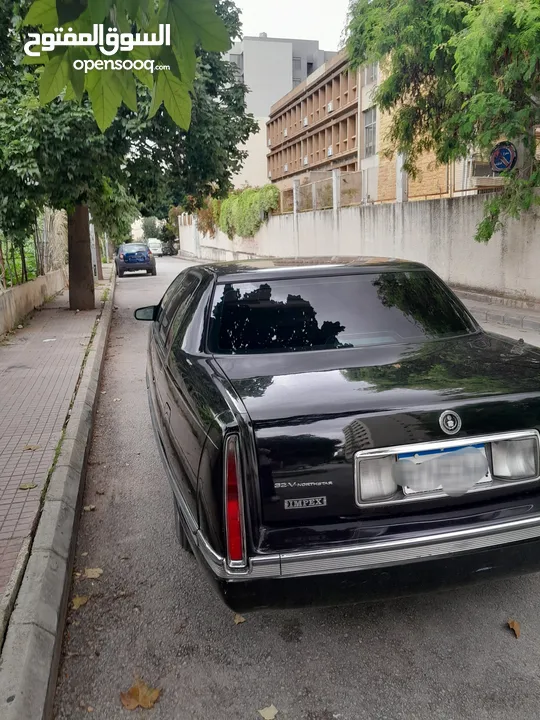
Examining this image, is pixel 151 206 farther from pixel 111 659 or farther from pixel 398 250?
pixel 111 659

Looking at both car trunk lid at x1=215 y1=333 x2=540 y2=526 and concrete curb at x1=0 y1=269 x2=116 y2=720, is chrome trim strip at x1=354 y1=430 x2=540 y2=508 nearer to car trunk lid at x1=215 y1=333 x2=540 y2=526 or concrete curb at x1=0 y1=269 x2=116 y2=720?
car trunk lid at x1=215 y1=333 x2=540 y2=526

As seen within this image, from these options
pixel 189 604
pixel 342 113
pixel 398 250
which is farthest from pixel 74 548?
pixel 342 113

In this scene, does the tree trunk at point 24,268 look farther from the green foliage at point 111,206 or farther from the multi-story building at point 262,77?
the multi-story building at point 262,77

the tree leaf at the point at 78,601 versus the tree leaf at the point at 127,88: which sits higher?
the tree leaf at the point at 127,88

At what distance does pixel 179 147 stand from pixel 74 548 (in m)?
10.6

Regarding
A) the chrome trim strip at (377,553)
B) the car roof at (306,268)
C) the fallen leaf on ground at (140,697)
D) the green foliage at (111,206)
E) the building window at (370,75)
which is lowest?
the fallen leaf on ground at (140,697)

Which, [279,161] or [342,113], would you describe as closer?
[342,113]

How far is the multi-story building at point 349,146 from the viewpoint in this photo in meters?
15.9

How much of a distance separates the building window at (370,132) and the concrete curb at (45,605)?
28174 millimetres

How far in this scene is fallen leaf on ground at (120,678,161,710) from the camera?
2.42 metres

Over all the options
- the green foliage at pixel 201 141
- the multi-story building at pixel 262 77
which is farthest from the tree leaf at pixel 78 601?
the multi-story building at pixel 262 77

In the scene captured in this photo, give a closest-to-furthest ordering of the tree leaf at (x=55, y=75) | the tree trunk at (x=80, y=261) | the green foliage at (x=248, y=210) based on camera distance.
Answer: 1. the tree leaf at (x=55, y=75)
2. the tree trunk at (x=80, y=261)
3. the green foliage at (x=248, y=210)

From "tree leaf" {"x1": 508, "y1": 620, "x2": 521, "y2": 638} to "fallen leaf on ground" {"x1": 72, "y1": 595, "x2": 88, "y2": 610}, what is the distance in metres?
2.11

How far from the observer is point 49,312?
45.9 ft
